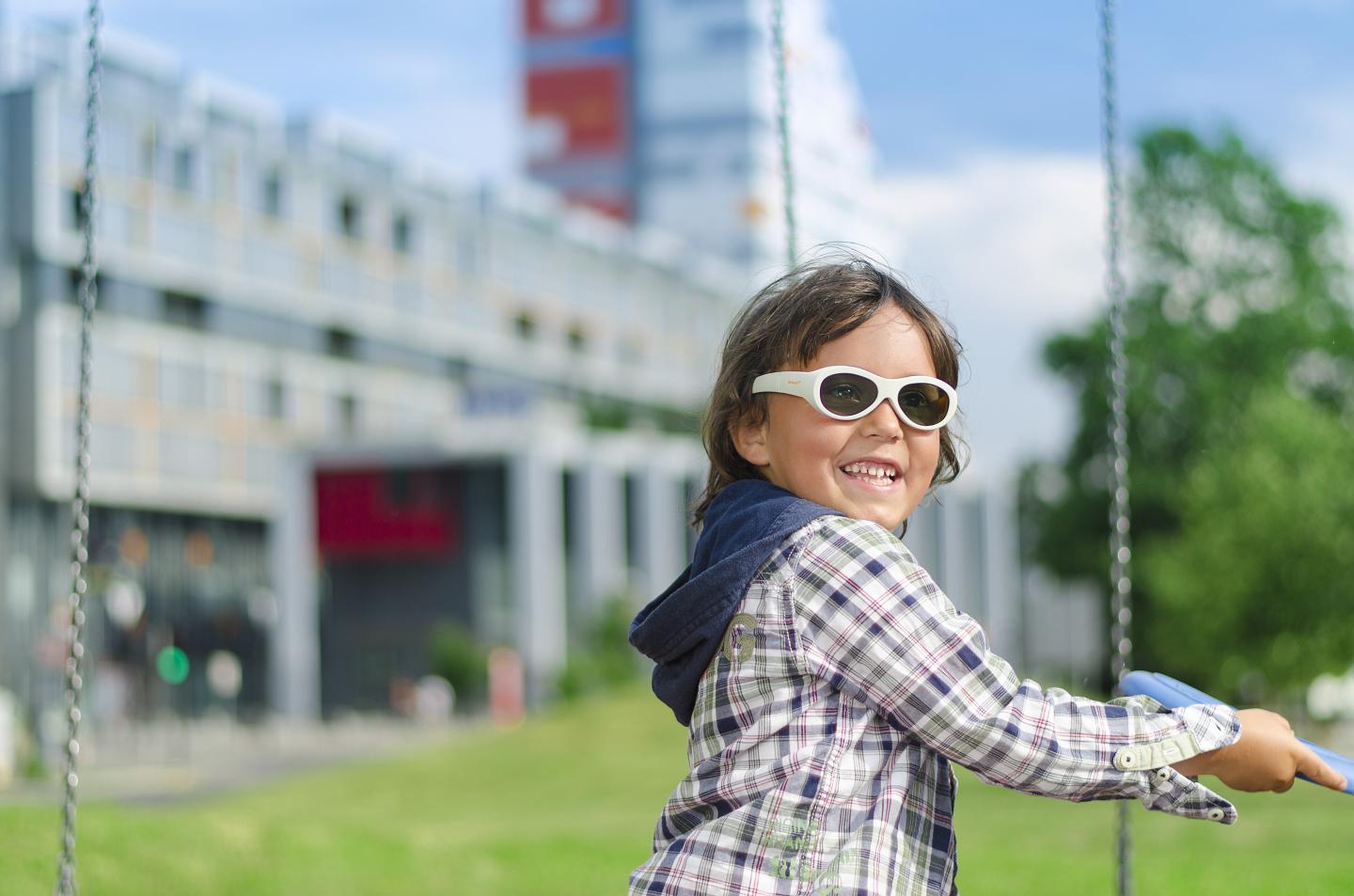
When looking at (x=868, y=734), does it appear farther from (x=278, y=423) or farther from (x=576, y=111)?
(x=576, y=111)

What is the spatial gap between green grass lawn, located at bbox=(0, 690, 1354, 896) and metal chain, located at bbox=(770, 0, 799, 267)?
4.98 metres

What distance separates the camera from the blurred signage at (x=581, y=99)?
8012 cm

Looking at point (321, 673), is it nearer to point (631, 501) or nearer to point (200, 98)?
point (631, 501)

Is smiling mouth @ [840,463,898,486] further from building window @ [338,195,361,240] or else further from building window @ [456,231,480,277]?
building window @ [456,231,480,277]

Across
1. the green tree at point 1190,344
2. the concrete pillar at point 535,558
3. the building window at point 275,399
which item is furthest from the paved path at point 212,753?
the green tree at point 1190,344

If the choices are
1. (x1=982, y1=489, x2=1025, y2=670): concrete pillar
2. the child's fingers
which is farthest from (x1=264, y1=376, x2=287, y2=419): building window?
the child's fingers

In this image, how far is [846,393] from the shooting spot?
7.27 feet

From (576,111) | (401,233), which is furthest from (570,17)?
(401,233)

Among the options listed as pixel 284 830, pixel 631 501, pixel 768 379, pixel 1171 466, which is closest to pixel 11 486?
pixel 631 501

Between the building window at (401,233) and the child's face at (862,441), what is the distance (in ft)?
149

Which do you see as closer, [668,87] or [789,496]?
[789,496]

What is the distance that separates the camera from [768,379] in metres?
2.27

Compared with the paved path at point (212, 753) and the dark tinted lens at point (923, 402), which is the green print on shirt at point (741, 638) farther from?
the paved path at point (212, 753)

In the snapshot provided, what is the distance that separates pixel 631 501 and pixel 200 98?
15.1 m
